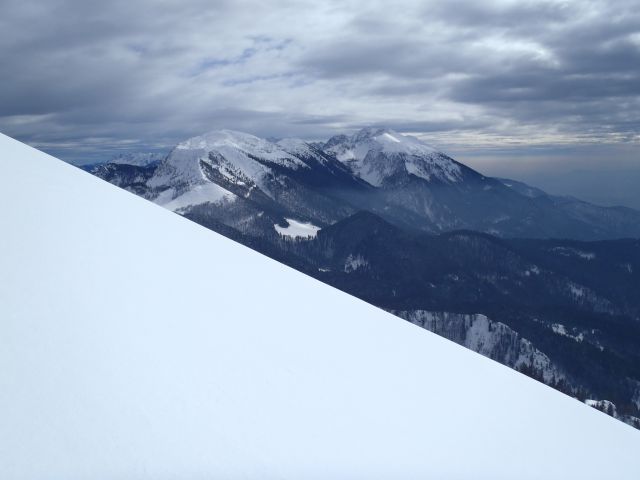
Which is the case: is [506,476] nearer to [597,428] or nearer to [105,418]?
[597,428]

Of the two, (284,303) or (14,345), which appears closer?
(14,345)

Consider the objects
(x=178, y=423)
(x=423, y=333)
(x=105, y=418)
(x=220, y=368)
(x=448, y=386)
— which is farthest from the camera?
(x=423, y=333)

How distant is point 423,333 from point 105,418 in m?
4.27

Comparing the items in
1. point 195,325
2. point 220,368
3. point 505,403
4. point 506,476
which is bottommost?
point 506,476

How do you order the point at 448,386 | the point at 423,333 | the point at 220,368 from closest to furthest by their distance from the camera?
1. the point at 220,368
2. the point at 448,386
3. the point at 423,333

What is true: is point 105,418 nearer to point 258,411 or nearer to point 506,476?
point 258,411

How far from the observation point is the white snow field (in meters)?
2.72

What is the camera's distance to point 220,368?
368 centimetres

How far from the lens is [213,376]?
3.57 metres

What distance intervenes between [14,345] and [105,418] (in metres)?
0.89

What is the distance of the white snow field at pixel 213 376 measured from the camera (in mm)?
2719

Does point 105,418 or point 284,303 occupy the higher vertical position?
point 284,303

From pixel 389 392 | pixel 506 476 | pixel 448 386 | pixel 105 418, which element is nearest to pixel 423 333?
pixel 448 386

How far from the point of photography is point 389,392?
14.3ft
